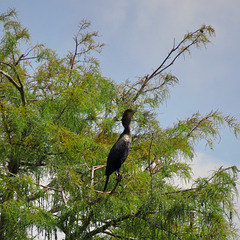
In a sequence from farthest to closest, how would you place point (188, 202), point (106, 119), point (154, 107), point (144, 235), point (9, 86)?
point (154, 107) < point (106, 119) < point (9, 86) < point (144, 235) < point (188, 202)

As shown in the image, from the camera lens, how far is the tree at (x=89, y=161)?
9.57 ft

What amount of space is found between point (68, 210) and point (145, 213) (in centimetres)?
70

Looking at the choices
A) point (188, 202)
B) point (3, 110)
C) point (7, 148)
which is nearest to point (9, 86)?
point (3, 110)

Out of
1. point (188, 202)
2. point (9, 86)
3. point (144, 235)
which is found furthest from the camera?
point (9, 86)

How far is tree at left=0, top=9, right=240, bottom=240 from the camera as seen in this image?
2918 millimetres

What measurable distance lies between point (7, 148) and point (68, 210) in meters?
1.12

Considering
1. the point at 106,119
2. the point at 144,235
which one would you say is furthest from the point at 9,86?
the point at 144,235

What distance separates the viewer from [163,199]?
3.01 m

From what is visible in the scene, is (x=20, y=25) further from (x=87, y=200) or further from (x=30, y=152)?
(x=87, y=200)

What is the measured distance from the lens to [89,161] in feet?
13.6

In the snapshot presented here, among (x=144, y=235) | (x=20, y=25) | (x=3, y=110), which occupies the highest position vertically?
(x=20, y=25)

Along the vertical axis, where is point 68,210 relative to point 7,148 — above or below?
below

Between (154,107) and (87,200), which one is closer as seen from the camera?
(87,200)

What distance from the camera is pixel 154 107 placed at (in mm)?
5504
